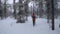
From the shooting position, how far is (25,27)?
5.59ft

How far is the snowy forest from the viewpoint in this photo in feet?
5.47

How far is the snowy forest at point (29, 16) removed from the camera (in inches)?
65.7

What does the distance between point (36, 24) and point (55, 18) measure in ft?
1.04

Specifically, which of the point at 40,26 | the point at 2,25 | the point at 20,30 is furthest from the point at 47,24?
the point at 2,25

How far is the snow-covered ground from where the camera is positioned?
5.49 ft

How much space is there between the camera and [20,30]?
170 centimetres

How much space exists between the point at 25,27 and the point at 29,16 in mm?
191

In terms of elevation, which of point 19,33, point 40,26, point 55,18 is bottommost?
point 19,33

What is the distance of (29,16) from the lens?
5.51 feet

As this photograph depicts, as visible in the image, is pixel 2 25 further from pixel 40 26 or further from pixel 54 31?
pixel 54 31

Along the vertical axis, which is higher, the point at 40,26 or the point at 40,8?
the point at 40,8

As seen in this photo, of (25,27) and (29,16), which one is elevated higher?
(29,16)

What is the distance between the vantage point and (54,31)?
1.67 meters

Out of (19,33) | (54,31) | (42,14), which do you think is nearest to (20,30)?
(19,33)
